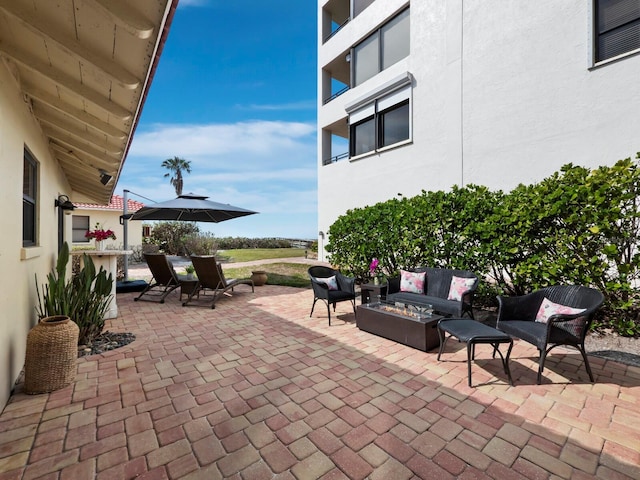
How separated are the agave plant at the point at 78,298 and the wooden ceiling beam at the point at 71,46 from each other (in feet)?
8.87

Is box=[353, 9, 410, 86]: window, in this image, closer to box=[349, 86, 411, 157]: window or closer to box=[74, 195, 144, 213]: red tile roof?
box=[349, 86, 411, 157]: window

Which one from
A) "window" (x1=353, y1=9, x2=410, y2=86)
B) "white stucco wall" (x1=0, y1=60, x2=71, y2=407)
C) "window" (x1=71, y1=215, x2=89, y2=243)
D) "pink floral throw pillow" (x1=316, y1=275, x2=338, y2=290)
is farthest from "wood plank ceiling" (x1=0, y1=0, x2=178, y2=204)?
"window" (x1=71, y1=215, x2=89, y2=243)

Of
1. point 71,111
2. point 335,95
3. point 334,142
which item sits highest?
point 335,95

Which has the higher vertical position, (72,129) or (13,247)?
(72,129)

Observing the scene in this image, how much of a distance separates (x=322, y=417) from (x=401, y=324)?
86.9 inches

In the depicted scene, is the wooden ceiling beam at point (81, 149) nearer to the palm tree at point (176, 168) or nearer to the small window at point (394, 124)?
the small window at point (394, 124)

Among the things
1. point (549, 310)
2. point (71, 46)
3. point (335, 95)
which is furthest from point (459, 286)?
point (335, 95)

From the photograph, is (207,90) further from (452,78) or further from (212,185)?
(212,185)

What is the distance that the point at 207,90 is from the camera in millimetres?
16938

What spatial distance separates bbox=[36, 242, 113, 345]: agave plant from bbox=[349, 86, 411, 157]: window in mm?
9283

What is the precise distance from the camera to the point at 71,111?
12.2 feet

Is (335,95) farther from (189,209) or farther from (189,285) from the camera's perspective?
(189,285)

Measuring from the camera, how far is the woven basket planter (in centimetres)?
311

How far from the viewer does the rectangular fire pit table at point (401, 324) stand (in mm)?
4297
